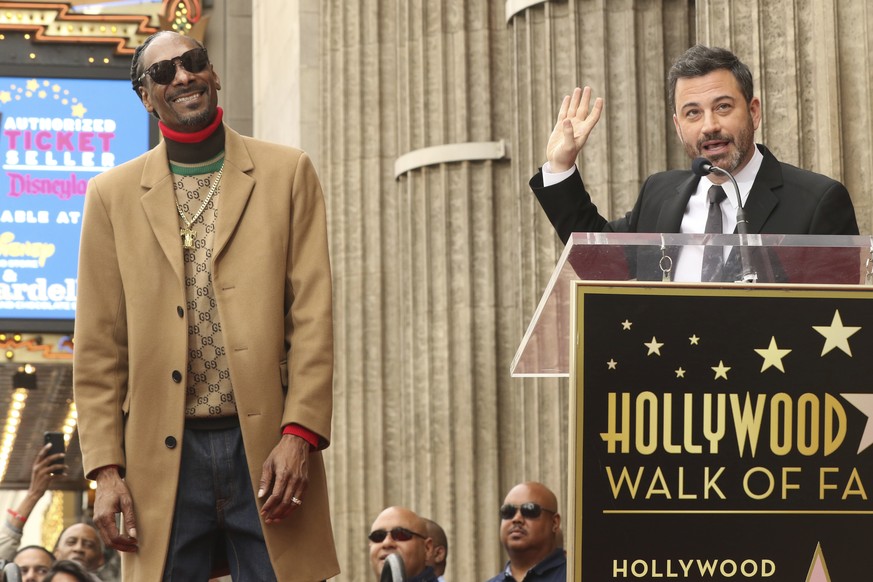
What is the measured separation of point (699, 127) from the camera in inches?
182

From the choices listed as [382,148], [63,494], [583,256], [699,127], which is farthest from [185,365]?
[63,494]

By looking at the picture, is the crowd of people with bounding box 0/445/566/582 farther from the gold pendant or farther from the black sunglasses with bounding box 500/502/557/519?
the gold pendant

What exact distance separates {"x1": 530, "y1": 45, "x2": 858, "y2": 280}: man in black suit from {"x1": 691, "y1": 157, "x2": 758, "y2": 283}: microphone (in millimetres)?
164

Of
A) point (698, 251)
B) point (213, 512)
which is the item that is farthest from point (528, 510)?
point (698, 251)

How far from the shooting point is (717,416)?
13.0ft

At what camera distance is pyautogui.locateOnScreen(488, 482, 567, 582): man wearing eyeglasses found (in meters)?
8.84

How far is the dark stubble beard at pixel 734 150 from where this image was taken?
15.2ft

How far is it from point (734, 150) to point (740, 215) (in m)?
0.44

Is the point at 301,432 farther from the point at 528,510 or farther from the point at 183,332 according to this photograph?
the point at 528,510

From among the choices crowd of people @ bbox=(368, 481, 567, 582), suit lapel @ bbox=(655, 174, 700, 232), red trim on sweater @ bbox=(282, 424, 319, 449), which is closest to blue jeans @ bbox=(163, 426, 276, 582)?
red trim on sweater @ bbox=(282, 424, 319, 449)

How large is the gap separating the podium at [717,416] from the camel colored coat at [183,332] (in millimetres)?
808

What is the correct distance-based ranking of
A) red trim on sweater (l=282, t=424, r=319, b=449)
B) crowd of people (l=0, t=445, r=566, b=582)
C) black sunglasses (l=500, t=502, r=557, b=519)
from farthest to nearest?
black sunglasses (l=500, t=502, r=557, b=519)
crowd of people (l=0, t=445, r=566, b=582)
red trim on sweater (l=282, t=424, r=319, b=449)

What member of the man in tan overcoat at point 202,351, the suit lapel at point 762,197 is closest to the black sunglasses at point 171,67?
the man in tan overcoat at point 202,351

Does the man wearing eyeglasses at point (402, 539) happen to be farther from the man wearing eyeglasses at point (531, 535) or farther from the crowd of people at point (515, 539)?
the man wearing eyeglasses at point (531, 535)
